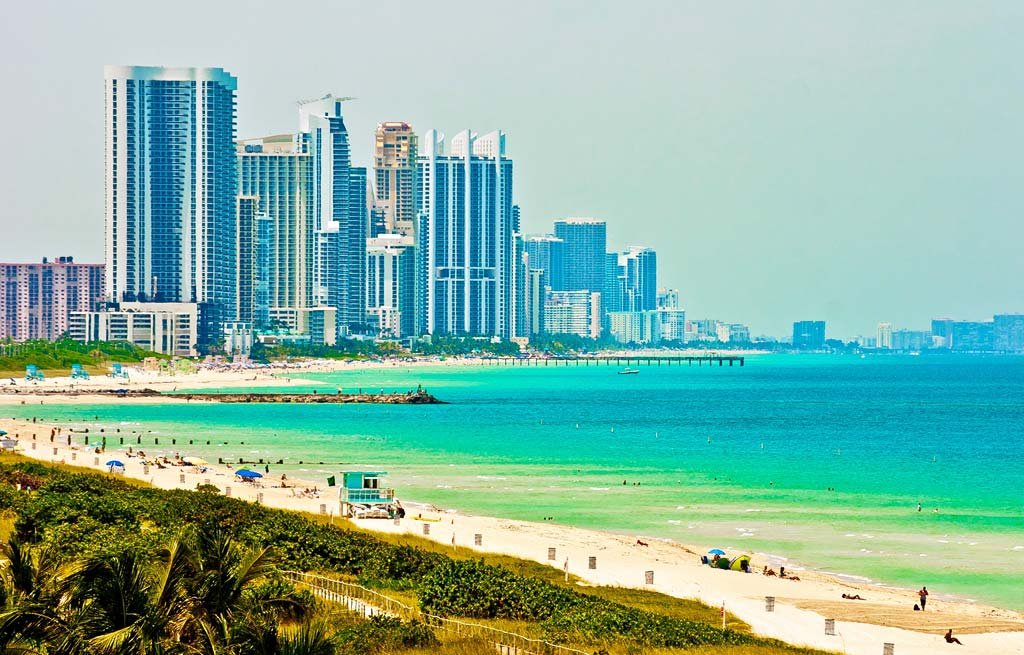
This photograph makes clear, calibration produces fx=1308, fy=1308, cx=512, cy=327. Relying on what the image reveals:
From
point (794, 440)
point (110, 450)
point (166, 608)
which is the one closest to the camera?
point (166, 608)

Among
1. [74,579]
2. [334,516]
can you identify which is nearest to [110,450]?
[334,516]

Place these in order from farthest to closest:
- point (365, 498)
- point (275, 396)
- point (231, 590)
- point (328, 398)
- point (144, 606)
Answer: point (275, 396) → point (328, 398) → point (365, 498) → point (231, 590) → point (144, 606)

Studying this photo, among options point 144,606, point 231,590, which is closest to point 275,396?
point 231,590

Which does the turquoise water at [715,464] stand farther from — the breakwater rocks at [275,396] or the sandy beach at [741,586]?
the breakwater rocks at [275,396]

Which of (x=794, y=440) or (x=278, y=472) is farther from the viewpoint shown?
(x=794, y=440)

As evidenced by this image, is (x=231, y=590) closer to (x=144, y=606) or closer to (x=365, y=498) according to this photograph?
(x=144, y=606)

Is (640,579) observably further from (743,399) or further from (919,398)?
(919,398)
